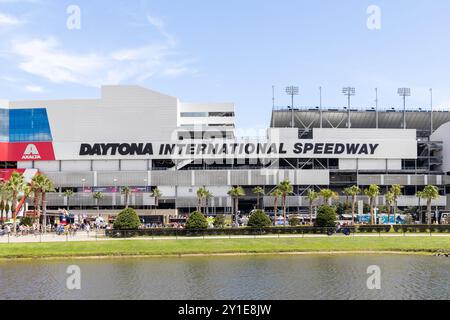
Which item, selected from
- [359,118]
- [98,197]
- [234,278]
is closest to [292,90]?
[359,118]

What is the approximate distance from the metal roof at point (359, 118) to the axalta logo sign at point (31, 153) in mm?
70747

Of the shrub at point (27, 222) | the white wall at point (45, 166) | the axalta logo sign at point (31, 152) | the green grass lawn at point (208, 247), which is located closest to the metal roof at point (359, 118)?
the axalta logo sign at point (31, 152)

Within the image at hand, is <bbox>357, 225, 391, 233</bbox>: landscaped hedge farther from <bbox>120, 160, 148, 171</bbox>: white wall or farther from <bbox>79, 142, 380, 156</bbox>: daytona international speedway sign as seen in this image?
<bbox>120, 160, 148, 171</bbox>: white wall

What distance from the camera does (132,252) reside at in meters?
64.0

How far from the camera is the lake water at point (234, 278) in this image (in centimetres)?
3991

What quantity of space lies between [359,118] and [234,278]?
125m

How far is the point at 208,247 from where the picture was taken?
66.8 metres

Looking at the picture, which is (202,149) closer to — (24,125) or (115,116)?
(115,116)

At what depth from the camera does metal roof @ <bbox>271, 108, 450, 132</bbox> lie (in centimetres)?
15950

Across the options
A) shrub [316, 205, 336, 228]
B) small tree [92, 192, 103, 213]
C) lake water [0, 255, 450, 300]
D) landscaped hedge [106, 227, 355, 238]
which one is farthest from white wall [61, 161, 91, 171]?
lake water [0, 255, 450, 300]

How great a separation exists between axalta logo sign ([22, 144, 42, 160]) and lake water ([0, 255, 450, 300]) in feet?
294
